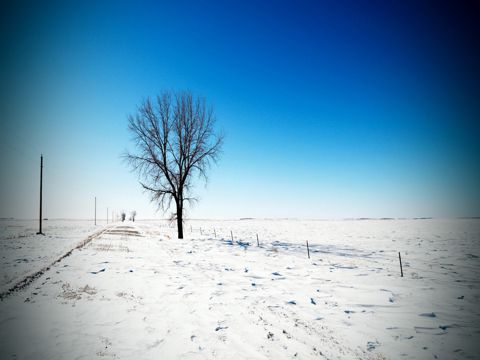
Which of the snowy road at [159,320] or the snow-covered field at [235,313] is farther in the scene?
the snow-covered field at [235,313]

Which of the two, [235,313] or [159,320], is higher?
[159,320]

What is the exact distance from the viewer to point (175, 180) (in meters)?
21.2

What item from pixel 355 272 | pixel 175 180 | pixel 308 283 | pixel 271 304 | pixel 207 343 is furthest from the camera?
pixel 175 180

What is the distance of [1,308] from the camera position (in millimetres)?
5328

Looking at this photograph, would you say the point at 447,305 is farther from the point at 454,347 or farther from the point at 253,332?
the point at 253,332

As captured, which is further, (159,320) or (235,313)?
(235,313)

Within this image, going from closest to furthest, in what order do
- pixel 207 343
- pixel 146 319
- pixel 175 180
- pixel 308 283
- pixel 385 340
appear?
A: pixel 207 343, pixel 385 340, pixel 146 319, pixel 308 283, pixel 175 180

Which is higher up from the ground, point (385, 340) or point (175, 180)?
point (175, 180)

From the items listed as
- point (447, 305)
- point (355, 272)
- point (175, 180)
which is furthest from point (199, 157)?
point (447, 305)

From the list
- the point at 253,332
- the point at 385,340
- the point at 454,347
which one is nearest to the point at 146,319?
the point at 253,332

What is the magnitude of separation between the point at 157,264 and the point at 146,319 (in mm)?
5665

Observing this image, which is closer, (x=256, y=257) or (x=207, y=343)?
(x=207, y=343)

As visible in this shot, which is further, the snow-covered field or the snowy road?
the snow-covered field

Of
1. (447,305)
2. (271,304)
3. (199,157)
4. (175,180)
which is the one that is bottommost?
(447,305)
